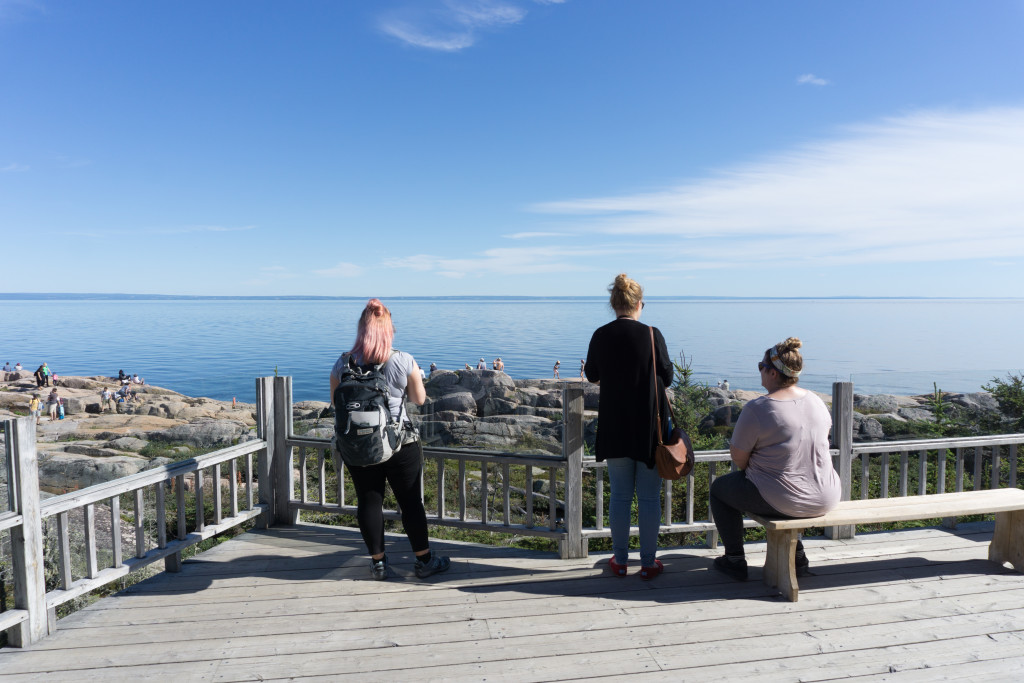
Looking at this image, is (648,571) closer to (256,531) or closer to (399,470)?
(399,470)

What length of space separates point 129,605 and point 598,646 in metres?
2.54

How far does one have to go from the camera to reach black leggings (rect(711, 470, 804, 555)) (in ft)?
11.0

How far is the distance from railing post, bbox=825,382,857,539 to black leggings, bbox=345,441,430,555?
115 inches

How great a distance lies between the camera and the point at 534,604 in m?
3.33

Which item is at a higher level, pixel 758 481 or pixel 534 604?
pixel 758 481

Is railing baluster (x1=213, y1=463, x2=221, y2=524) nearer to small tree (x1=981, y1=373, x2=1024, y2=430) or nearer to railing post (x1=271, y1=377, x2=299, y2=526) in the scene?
railing post (x1=271, y1=377, x2=299, y2=526)

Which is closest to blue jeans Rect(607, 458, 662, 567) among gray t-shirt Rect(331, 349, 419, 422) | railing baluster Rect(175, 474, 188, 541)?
gray t-shirt Rect(331, 349, 419, 422)

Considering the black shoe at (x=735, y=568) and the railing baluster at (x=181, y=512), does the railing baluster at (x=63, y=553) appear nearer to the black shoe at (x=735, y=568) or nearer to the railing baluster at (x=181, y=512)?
the railing baluster at (x=181, y=512)

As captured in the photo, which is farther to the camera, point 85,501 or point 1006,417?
point 1006,417

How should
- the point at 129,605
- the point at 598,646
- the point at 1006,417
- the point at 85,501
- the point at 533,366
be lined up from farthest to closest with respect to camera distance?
the point at 533,366
the point at 1006,417
the point at 129,605
the point at 85,501
the point at 598,646

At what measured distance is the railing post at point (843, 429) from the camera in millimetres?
4281

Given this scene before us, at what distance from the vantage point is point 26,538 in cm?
291

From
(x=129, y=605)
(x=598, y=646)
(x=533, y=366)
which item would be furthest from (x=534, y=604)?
(x=533, y=366)

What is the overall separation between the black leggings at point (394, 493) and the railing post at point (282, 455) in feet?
4.71
